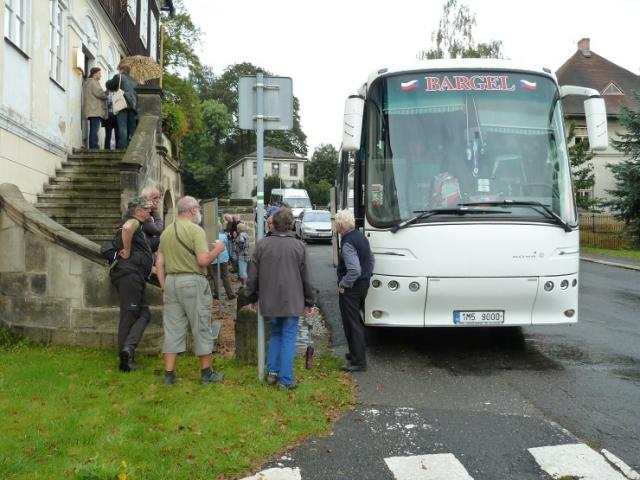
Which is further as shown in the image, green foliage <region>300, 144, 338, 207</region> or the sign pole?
green foliage <region>300, 144, 338, 207</region>

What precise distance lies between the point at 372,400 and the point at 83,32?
1340cm

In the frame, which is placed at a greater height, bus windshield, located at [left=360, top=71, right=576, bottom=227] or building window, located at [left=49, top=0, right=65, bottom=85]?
building window, located at [left=49, top=0, right=65, bottom=85]

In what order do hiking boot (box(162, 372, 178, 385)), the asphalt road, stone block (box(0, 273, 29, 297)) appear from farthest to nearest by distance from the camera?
stone block (box(0, 273, 29, 297)), hiking boot (box(162, 372, 178, 385)), the asphalt road

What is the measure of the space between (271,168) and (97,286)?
86075 millimetres

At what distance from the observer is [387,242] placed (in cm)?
758

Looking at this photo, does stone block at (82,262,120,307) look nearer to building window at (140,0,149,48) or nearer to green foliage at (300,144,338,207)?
building window at (140,0,149,48)

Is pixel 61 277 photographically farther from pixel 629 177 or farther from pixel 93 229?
pixel 629 177

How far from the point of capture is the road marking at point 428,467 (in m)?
4.53

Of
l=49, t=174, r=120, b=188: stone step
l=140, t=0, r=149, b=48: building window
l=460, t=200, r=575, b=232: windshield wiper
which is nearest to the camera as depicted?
l=460, t=200, r=575, b=232: windshield wiper

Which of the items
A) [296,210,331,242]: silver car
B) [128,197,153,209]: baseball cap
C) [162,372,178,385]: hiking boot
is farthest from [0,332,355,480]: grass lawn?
[296,210,331,242]: silver car

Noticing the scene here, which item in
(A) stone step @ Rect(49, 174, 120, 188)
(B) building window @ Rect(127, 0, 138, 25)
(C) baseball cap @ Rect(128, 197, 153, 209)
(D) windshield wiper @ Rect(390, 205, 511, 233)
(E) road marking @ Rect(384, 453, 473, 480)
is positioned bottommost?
(E) road marking @ Rect(384, 453, 473, 480)

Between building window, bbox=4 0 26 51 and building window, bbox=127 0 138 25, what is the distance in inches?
470

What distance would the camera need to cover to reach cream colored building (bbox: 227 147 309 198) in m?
91.3

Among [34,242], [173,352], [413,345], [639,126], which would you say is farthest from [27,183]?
[639,126]
